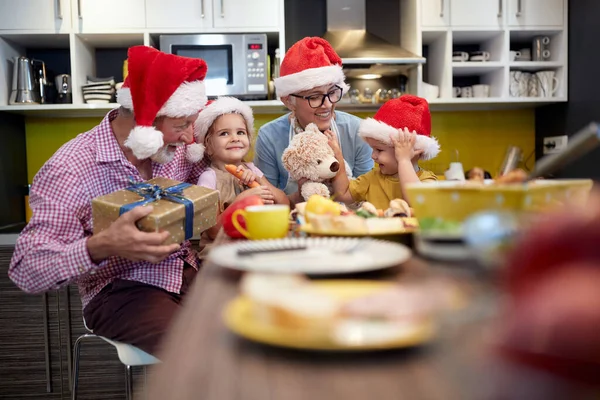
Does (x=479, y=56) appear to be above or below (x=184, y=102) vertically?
above

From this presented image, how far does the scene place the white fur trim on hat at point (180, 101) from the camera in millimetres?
1600

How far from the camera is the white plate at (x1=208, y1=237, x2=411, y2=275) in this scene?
64 cm

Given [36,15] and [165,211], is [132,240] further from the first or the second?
[36,15]

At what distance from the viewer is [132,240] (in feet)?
3.97

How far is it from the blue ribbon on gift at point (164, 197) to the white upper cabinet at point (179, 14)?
79.5 inches

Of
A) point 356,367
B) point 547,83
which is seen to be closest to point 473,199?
point 356,367

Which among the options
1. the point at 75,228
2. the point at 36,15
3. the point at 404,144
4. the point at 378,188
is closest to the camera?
the point at 75,228

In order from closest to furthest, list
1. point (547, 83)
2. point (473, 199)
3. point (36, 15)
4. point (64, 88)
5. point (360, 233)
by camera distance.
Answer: point (473, 199), point (360, 233), point (36, 15), point (64, 88), point (547, 83)

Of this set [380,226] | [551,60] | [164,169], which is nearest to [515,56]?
[551,60]

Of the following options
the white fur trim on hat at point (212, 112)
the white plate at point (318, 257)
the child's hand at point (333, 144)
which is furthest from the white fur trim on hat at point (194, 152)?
the white plate at point (318, 257)

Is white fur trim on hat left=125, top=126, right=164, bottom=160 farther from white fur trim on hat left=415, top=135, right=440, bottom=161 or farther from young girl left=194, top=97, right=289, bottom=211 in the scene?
white fur trim on hat left=415, top=135, right=440, bottom=161

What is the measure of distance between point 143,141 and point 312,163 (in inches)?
25.5

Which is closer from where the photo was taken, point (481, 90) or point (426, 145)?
point (426, 145)

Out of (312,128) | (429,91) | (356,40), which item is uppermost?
(356,40)
